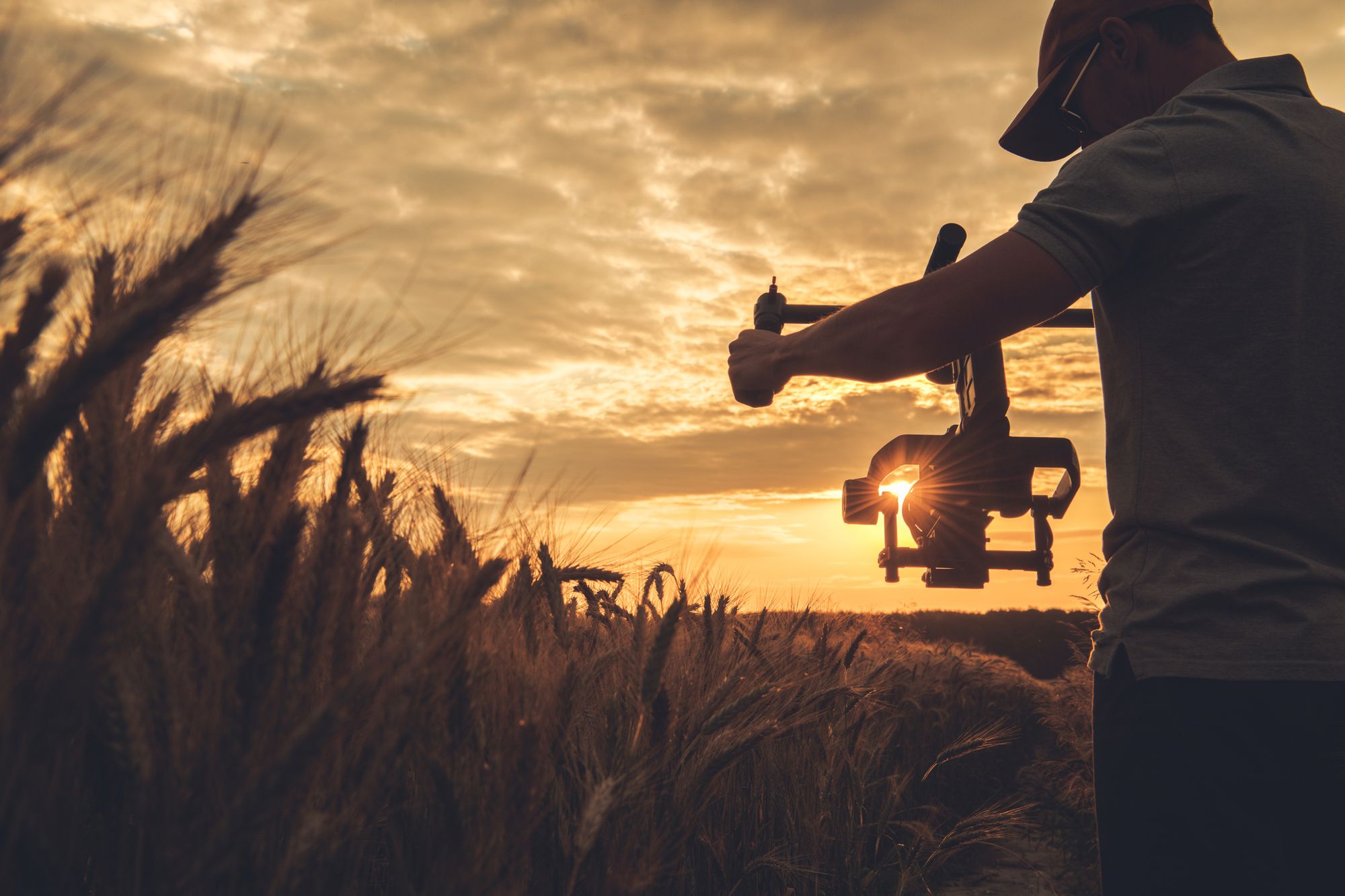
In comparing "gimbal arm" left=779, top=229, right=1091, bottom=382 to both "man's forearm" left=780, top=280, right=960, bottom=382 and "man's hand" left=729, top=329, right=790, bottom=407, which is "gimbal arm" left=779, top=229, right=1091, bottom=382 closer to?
"man's forearm" left=780, top=280, right=960, bottom=382

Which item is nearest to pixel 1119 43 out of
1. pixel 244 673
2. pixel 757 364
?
pixel 757 364

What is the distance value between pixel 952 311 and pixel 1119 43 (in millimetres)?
744

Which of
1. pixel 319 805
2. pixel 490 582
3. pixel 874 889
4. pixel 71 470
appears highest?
pixel 71 470

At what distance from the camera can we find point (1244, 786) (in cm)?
120

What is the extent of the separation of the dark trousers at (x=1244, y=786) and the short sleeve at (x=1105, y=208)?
669mm

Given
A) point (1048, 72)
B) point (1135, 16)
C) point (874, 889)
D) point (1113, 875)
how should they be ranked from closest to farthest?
point (1113, 875) < point (1135, 16) < point (1048, 72) < point (874, 889)

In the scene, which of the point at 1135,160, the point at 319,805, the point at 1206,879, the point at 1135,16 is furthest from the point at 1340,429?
the point at 319,805

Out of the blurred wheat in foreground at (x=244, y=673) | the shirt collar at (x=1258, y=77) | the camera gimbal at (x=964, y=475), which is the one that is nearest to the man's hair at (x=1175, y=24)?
the shirt collar at (x=1258, y=77)

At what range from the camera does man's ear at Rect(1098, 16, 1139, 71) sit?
1495 millimetres

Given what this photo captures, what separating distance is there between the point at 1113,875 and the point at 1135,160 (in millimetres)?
1171

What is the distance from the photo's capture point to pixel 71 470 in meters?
1.10

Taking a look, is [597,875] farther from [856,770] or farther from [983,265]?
[856,770]

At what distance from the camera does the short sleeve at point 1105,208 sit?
1.23 m

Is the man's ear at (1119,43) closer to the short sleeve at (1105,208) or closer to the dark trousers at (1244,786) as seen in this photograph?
the short sleeve at (1105,208)
